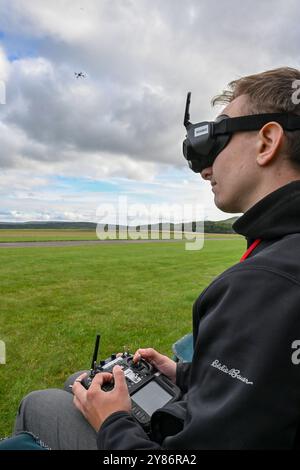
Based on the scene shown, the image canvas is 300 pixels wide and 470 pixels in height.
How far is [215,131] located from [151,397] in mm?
1441

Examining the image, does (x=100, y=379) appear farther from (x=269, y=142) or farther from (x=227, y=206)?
(x=269, y=142)

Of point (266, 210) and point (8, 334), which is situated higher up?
point (266, 210)

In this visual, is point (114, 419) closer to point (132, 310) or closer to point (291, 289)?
point (291, 289)

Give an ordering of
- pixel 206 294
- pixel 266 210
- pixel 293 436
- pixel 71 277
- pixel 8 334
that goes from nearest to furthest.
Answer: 1. pixel 293 436
2. pixel 206 294
3. pixel 266 210
4. pixel 8 334
5. pixel 71 277

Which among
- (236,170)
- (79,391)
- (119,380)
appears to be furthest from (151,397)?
(236,170)

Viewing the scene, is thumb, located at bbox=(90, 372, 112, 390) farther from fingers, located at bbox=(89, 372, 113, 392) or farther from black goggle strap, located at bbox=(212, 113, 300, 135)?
black goggle strap, located at bbox=(212, 113, 300, 135)

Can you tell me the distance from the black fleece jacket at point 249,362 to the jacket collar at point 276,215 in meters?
0.09

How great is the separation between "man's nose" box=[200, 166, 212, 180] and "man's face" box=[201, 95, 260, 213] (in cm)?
14

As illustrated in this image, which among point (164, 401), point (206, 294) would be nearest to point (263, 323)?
point (206, 294)

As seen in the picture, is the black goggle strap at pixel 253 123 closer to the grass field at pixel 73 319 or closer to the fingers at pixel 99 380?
the fingers at pixel 99 380

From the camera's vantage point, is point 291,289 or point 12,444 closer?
point 291,289

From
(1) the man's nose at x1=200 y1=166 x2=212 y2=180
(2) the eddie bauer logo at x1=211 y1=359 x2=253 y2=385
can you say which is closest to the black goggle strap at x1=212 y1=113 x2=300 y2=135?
(1) the man's nose at x1=200 y1=166 x2=212 y2=180

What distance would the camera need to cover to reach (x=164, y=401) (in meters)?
1.74

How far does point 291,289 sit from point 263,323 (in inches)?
5.9
